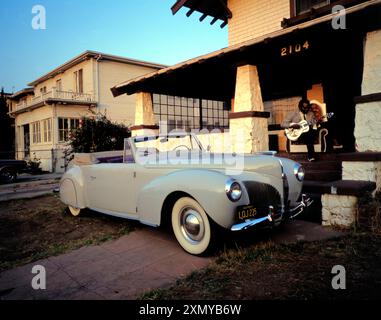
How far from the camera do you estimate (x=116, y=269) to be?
10.8 ft

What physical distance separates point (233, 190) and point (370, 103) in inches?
120

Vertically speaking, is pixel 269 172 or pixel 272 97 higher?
pixel 272 97

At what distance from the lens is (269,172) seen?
3.68 meters

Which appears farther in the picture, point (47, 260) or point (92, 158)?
point (92, 158)

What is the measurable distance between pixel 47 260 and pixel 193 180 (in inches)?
83.3

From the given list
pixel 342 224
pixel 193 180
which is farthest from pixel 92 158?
pixel 342 224

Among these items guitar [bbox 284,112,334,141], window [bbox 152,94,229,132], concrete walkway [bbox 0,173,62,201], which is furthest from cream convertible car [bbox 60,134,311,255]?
window [bbox 152,94,229,132]

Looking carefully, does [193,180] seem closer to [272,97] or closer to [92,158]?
[92,158]

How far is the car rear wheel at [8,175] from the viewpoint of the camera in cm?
1250

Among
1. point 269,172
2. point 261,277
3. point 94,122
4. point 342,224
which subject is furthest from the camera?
point 94,122

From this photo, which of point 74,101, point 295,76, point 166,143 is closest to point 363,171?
point 166,143

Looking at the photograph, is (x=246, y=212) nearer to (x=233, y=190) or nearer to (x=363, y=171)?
(x=233, y=190)

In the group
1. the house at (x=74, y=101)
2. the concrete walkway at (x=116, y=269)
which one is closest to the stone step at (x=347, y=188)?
the concrete walkway at (x=116, y=269)

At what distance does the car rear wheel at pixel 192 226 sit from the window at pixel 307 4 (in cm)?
668
